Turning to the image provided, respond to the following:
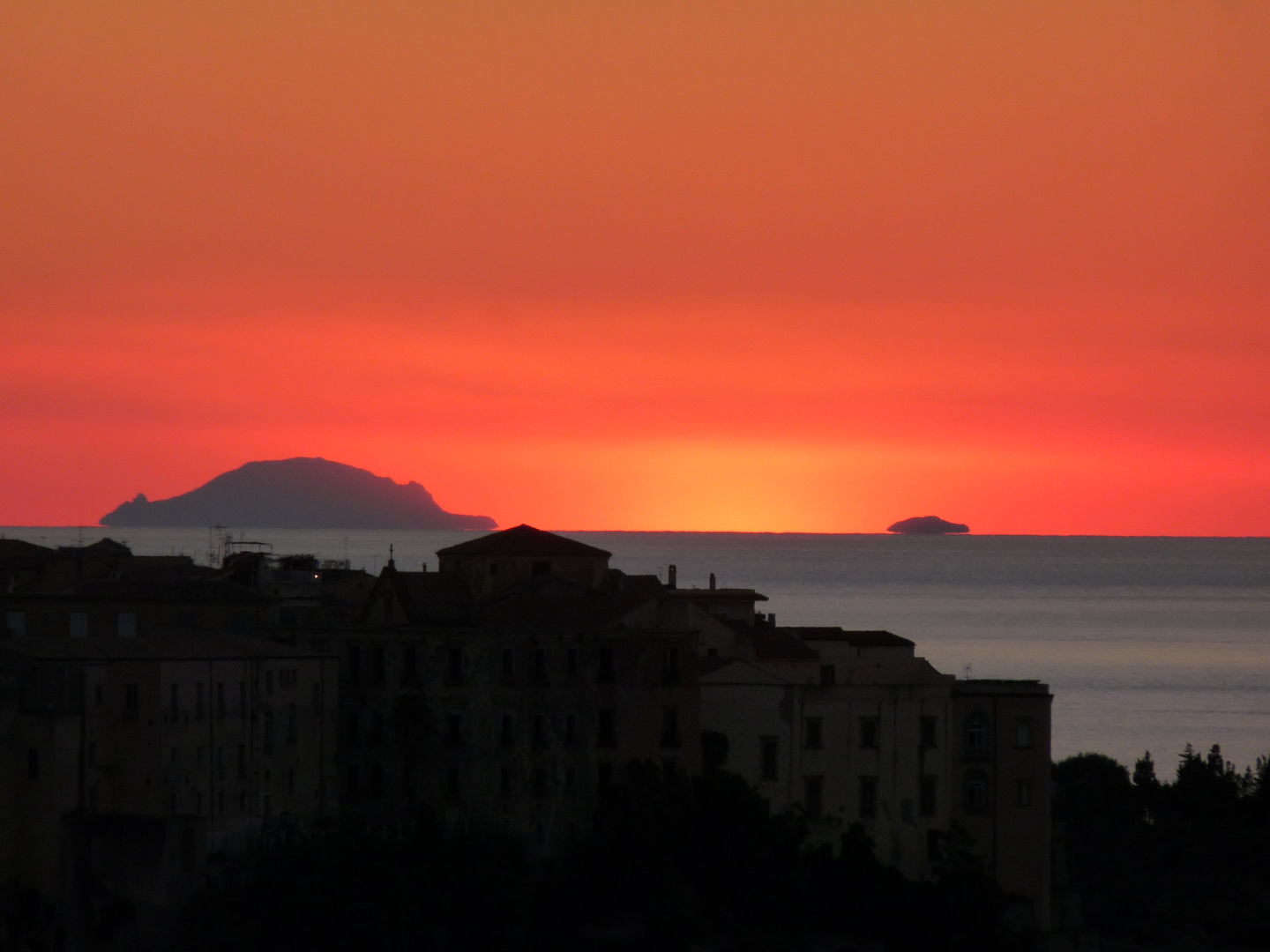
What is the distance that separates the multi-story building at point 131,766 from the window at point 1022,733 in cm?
2665

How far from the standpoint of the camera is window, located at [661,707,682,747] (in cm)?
8131

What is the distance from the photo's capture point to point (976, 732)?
8338cm

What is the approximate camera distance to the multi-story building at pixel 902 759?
8206 cm

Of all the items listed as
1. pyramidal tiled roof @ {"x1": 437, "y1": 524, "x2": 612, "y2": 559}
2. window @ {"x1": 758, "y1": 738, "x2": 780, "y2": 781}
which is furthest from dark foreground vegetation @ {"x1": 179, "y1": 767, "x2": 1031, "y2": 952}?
pyramidal tiled roof @ {"x1": 437, "y1": 524, "x2": 612, "y2": 559}

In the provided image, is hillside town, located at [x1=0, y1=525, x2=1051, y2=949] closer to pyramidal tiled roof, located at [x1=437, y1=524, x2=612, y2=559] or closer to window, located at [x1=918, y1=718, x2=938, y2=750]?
window, located at [x1=918, y1=718, x2=938, y2=750]

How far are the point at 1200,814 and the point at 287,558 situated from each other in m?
46.0

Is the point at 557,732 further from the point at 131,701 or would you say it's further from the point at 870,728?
the point at 131,701

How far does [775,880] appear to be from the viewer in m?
80.3

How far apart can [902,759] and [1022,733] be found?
4.70 meters

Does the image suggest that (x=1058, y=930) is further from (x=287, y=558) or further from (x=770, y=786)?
(x=287, y=558)

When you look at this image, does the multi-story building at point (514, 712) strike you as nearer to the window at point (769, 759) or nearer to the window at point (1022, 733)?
the window at point (769, 759)

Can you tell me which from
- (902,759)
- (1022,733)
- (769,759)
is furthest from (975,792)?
(769,759)

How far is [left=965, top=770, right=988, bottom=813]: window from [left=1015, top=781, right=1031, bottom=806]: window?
1.21 metres

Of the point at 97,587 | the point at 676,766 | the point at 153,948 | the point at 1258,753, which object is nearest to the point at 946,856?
the point at 676,766
